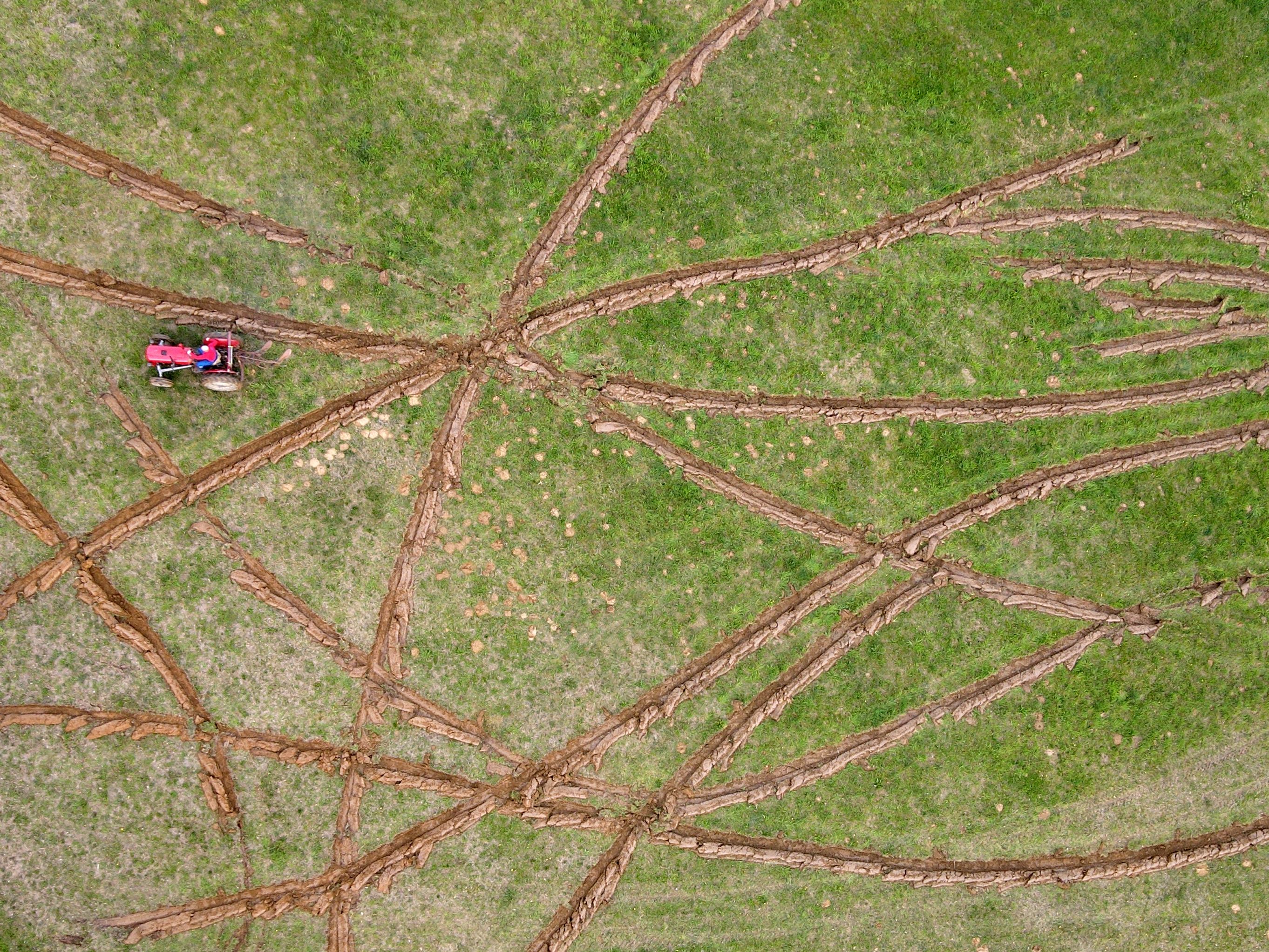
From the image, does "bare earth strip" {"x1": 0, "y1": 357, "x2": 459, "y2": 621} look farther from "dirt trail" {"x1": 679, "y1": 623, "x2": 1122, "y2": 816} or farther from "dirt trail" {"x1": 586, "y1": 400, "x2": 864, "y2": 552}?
"dirt trail" {"x1": 679, "y1": 623, "x2": 1122, "y2": 816}

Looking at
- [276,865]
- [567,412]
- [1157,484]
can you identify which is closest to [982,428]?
[1157,484]

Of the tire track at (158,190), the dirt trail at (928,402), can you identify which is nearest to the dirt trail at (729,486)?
the dirt trail at (928,402)

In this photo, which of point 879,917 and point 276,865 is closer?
point 276,865

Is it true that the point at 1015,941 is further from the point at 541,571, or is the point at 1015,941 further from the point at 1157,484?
the point at 541,571

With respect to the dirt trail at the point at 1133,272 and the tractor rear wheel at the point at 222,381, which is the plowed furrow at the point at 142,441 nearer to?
the tractor rear wheel at the point at 222,381

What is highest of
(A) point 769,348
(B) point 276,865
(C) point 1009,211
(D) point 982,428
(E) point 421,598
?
(C) point 1009,211

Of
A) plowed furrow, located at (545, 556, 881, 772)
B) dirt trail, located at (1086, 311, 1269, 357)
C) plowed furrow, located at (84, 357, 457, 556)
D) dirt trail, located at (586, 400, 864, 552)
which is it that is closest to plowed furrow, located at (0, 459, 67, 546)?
plowed furrow, located at (84, 357, 457, 556)
